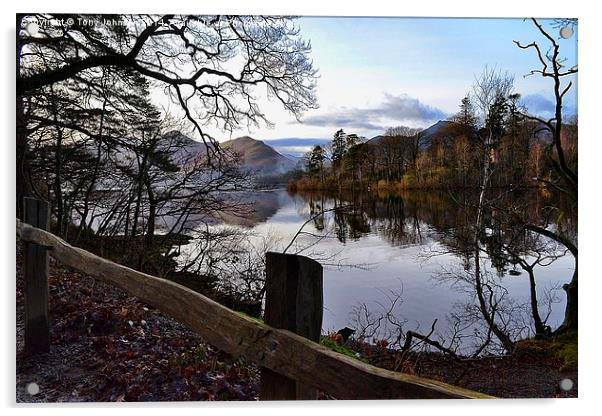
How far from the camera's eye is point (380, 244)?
2.76 meters

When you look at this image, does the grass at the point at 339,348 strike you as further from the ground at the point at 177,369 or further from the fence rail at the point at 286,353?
the fence rail at the point at 286,353

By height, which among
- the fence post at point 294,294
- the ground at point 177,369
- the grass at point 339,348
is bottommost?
the ground at point 177,369

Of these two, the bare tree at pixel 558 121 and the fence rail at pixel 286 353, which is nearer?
the fence rail at pixel 286 353

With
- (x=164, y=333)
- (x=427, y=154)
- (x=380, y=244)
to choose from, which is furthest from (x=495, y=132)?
(x=164, y=333)

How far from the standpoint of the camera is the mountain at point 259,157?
9.05 feet

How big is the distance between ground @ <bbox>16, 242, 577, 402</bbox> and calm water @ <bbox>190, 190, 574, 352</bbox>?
18 cm

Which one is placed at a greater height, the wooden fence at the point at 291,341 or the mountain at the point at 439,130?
the mountain at the point at 439,130

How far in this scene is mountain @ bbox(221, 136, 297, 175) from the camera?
276 centimetres

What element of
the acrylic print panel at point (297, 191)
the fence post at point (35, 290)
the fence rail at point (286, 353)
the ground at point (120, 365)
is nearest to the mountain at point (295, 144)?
the acrylic print panel at point (297, 191)

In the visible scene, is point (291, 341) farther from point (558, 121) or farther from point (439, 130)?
point (558, 121)

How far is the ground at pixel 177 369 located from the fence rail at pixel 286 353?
48 centimetres

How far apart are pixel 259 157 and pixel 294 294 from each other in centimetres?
103

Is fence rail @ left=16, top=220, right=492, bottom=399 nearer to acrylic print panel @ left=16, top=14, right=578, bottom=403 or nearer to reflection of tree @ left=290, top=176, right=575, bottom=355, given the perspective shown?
acrylic print panel @ left=16, top=14, right=578, bottom=403

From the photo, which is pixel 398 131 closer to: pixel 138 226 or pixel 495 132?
pixel 495 132
